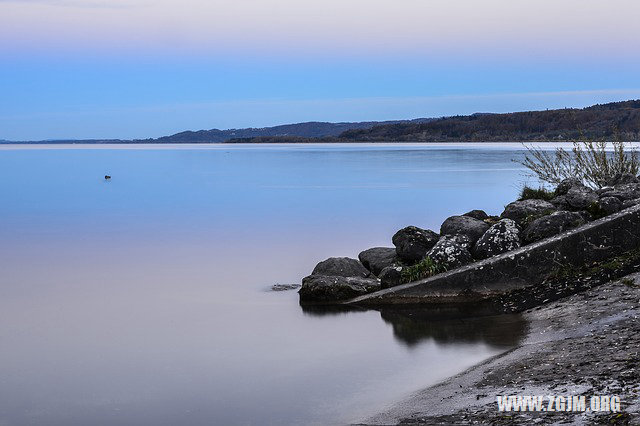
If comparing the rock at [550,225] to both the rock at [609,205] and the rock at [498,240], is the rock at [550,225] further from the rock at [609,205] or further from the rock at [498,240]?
the rock at [609,205]

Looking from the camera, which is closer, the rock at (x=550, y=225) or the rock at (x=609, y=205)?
the rock at (x=550, y=225)

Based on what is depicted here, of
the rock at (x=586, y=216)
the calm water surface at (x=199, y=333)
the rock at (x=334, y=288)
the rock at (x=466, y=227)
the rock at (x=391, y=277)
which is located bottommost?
the calm water surface at (x=199, y=333)

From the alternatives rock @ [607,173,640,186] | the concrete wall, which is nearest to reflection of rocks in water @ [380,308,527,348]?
the concrete wall

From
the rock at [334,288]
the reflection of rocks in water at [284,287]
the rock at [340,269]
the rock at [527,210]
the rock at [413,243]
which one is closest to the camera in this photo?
the rock at [334,288]

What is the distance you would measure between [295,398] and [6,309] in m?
6.53

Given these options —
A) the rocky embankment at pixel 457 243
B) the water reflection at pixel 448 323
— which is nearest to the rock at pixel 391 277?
the rocky embankment at pixel 457 243

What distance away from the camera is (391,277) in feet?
41.7

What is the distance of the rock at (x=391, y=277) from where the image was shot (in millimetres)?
12711

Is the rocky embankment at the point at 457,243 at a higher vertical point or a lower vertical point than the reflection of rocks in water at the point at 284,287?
higher

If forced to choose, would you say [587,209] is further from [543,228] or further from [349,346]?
[349,346]

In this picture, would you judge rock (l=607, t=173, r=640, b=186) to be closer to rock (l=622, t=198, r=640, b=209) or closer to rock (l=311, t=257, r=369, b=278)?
rock (l=622, t=198, r=640, b=209)

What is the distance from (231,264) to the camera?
54.9 feet

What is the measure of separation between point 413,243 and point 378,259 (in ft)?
2.47

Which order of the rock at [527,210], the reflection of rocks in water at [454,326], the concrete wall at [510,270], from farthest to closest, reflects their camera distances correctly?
the rock at [527,210]
the concrete wall at [510,270]
the reflection of rocks in water at [454,326]
